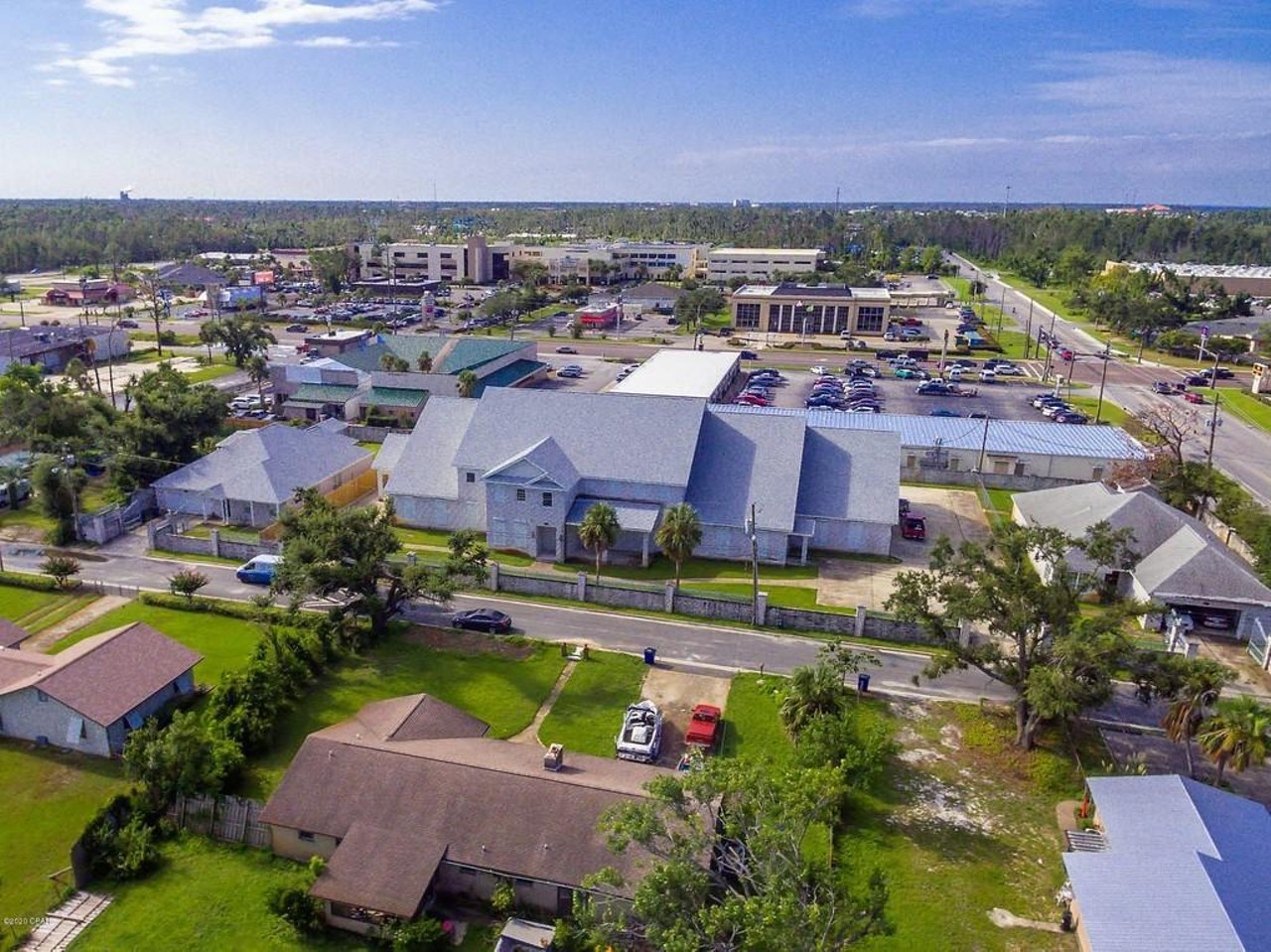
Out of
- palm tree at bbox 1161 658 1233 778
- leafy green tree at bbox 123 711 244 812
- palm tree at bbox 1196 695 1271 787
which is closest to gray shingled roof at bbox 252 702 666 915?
leafy green tree at bbox 123 711 244 812

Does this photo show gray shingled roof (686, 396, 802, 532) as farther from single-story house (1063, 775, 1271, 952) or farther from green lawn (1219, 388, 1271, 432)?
green lawn (1219, 388, 1271, 432)

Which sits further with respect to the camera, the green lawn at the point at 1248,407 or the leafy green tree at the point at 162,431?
the green lawn at the point at 1248,407

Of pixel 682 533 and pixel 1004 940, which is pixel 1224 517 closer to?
pixel 682 533

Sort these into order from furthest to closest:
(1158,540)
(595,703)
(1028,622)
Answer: (1158,540), (595,703), (1028,622)

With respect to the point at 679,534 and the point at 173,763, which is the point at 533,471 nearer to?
the point at 679,534

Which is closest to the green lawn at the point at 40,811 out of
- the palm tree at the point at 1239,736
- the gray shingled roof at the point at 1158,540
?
the palm tree at the point at 1239,736

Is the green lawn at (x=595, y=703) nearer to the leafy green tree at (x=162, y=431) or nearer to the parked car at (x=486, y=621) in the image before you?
the parked car at (x=486, y=621)

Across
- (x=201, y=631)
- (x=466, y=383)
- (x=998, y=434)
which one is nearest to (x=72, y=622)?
(x=201, y=631)

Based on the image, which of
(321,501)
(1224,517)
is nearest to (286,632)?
(321,501)
